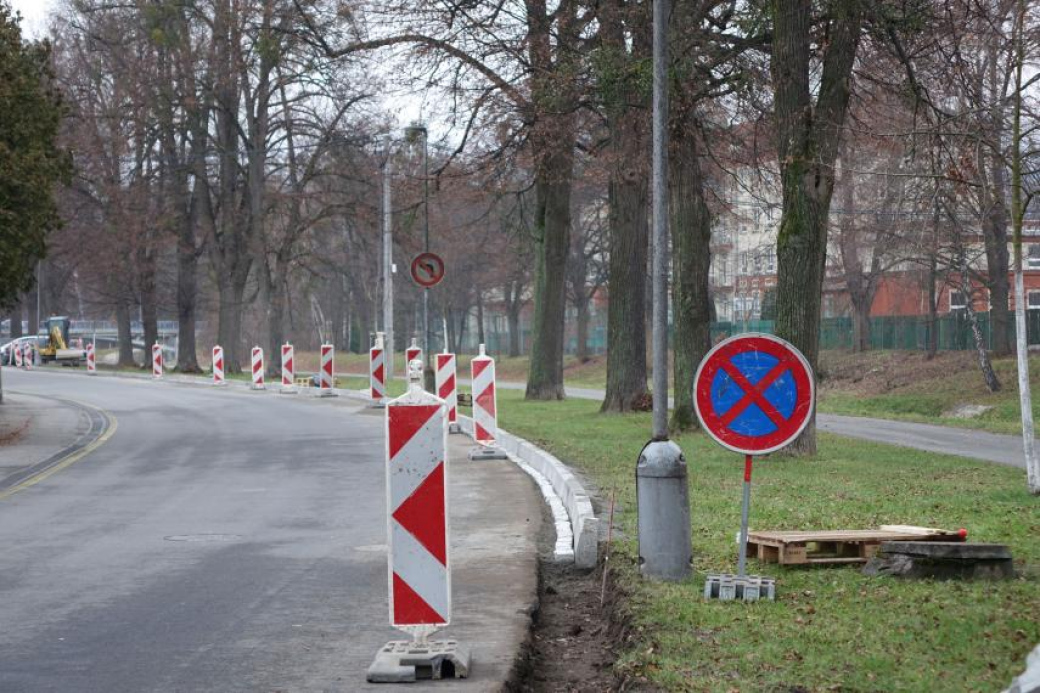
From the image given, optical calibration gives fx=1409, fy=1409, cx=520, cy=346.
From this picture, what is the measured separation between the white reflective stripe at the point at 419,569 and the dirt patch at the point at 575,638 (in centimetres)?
58

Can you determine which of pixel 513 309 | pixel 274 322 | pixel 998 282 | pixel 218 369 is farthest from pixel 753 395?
pixel 513 309

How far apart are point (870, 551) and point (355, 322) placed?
89.1 m

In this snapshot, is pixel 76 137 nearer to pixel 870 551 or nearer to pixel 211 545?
pixel 211 545

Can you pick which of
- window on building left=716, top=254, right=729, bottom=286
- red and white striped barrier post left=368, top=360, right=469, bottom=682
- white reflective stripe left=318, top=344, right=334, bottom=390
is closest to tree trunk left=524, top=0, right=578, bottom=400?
white reflective stripe left=318, top=344, right=334, bottom=390

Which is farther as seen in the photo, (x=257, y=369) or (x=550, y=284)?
(x=257, y=369)

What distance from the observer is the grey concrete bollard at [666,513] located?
9.27 meters

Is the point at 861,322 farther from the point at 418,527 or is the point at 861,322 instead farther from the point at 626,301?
the point at 418,527

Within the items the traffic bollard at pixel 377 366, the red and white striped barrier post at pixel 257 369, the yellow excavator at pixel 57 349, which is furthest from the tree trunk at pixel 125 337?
the traffic bollard at pixel 377 366

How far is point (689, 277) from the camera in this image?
22328 millimetres

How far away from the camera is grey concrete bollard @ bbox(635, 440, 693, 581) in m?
9.27

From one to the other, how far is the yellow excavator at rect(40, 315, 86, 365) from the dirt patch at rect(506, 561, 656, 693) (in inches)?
2964

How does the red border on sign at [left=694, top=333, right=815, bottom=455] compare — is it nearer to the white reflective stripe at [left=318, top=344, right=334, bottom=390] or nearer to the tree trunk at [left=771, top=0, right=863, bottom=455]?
the tree trunk at [left=771, top=0, right=863, bottom=455]

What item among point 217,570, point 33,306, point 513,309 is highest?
point 33,306

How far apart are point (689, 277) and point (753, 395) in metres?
13.7
